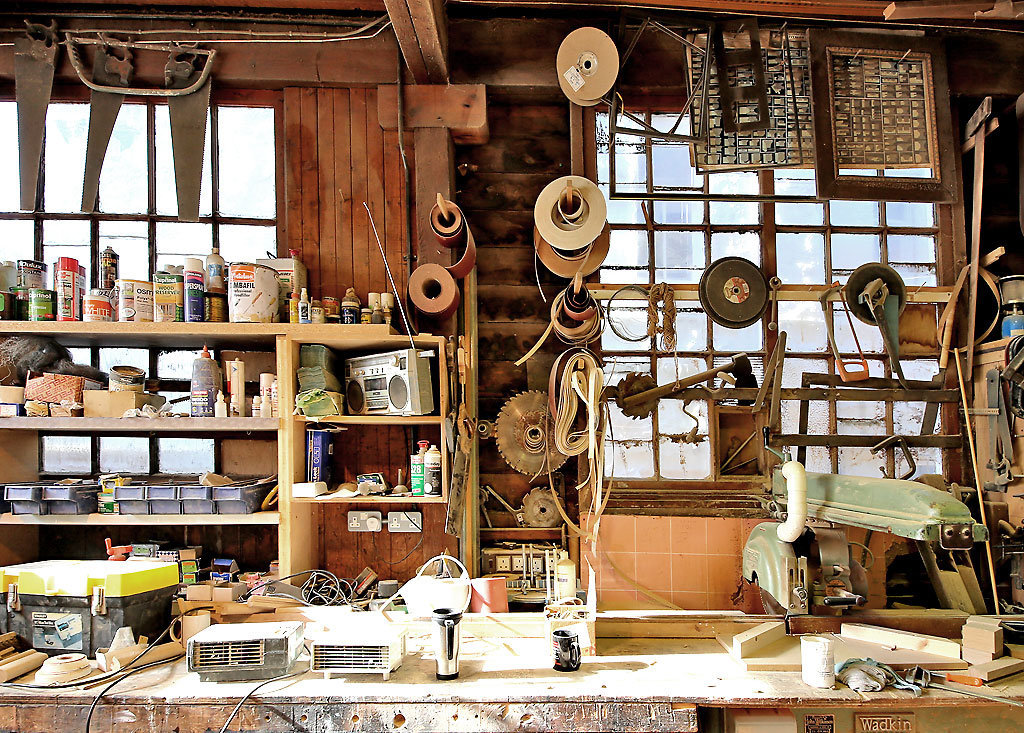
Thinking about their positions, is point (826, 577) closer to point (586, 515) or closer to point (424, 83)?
point (586, 515)

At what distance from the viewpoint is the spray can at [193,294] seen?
278 cm

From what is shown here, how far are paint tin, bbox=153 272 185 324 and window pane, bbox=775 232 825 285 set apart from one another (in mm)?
2849

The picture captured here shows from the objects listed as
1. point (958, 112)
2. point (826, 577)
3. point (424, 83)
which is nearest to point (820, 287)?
point (958, 112)

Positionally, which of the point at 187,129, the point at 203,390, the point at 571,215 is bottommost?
the point at 203,390

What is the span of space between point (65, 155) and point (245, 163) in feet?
2.91

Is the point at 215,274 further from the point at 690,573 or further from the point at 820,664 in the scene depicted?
the point at 820,664

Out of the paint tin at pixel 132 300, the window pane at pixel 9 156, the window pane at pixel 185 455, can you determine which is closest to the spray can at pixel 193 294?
the paint tin at pixel 132 300

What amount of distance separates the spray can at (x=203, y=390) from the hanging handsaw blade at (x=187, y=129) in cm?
78

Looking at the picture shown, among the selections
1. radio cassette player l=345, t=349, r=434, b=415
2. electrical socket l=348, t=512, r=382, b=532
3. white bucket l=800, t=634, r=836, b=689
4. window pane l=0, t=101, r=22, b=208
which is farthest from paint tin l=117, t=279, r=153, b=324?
white bucket l=800, t=634, r=836, b=689

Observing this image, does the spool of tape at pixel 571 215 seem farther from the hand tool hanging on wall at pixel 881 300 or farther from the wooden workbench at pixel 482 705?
the wooden workbench at pixel 482 705

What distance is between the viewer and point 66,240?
3.24 m

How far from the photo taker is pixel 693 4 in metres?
3.11

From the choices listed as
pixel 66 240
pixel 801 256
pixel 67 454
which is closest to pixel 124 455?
pixel 67 454

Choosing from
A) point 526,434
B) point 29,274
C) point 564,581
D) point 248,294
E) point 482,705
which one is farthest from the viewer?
point 526,434
